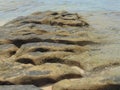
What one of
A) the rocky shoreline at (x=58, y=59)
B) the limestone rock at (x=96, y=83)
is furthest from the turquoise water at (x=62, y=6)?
the limestone rock at (x=96, y=83)

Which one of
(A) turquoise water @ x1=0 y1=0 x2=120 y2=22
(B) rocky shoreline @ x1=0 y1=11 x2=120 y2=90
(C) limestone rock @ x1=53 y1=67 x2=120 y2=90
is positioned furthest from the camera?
(A) turquoise water @ x1=0 y1=0 x2=120 y2=22

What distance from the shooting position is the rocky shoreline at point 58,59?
4.49m

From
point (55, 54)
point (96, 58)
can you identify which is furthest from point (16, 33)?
point (96, 58)

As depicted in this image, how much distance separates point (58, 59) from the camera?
5.77 meters

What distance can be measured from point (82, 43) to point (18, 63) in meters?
1.83

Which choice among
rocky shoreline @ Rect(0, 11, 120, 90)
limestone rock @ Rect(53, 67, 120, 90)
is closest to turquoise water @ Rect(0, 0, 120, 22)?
rocky shoreline @ Rect(0, 11, 120, 90)

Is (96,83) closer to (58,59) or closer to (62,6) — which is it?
(58,59)

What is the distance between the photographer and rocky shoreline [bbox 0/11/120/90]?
4.49 meters

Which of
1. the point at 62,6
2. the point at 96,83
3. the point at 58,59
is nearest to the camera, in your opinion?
the point at 96,83

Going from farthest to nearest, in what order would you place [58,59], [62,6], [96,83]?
[62,6] < [58,59] < [96,83]

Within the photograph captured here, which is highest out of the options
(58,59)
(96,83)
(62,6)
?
(96,83)

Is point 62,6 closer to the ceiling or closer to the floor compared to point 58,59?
closer to the floor

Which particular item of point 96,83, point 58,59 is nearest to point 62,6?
point 58,59

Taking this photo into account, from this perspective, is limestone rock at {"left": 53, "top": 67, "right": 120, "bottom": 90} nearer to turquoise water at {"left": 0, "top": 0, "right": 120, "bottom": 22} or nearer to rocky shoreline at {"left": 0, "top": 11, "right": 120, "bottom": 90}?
rocky shoreline at {"left": 0, "top": 11, "right": 120, "bottom": 90}
